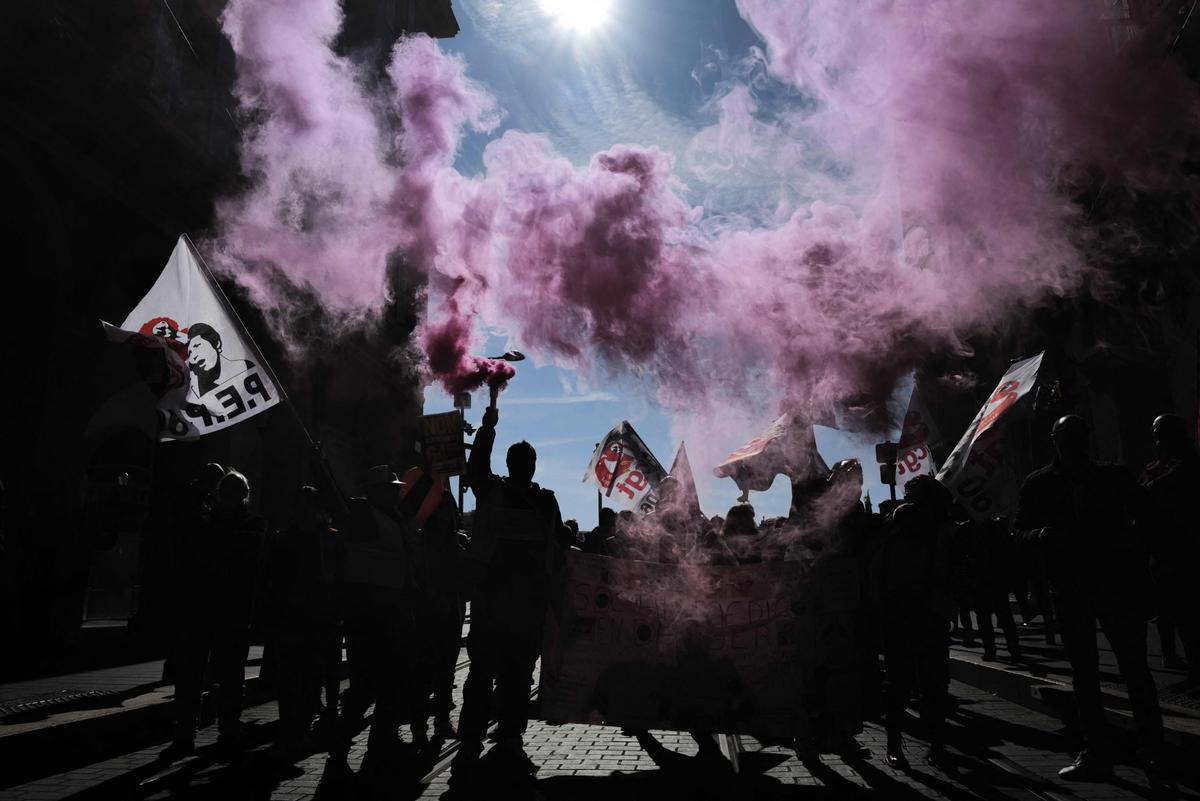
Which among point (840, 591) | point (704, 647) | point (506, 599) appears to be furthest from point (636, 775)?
point (840, 591)

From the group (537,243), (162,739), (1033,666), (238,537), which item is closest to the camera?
(238,537)

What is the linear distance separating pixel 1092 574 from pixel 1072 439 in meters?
0.80

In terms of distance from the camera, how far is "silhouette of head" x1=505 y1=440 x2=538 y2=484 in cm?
616

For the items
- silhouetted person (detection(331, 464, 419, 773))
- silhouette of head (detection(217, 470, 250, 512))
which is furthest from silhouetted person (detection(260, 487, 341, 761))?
silhouette of head (detection(217, 470, 250, 512))

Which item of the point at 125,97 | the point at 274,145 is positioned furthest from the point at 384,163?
the point at 125,97

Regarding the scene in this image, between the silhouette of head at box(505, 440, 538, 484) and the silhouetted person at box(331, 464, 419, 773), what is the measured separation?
97cm

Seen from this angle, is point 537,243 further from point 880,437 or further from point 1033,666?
point 1033,666

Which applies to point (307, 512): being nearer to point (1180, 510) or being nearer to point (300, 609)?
point (300, 609)

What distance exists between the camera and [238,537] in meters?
6.63

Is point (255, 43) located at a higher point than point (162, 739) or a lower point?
higher

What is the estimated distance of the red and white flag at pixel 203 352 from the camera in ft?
22.1

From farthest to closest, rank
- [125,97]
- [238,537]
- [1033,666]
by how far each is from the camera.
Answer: [125,97], [1033,666], [238,537]

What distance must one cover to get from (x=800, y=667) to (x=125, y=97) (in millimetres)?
13188

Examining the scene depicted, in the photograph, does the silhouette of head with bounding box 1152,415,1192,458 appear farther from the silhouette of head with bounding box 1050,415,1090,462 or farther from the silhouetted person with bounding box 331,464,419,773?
the silhouetted person with bounding box 331,464,419,773
